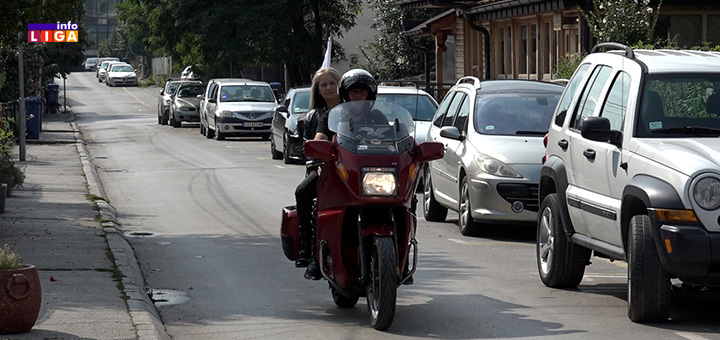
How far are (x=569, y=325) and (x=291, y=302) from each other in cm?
222

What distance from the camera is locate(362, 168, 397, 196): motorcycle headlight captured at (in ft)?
26.2

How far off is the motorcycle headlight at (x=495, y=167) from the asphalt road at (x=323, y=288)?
73cm

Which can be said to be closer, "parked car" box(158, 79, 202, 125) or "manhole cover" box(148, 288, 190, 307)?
"manhole cover" box(148, 288, 190, 307)

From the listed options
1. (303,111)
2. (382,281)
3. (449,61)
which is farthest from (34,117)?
(382,281)

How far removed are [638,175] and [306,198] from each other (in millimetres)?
2278

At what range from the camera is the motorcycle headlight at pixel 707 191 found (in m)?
7.72

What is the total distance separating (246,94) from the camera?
35.4m

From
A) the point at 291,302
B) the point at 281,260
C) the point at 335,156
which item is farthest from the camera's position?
the point at 281,260

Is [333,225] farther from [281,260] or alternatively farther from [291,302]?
[281,260]

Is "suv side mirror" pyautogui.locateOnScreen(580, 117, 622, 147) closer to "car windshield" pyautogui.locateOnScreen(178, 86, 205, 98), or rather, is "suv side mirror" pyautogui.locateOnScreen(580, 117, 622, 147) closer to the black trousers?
the black trousers

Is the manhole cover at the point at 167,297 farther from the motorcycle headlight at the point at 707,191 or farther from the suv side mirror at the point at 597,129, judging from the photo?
the motorcycle headlight at the point at 707,191

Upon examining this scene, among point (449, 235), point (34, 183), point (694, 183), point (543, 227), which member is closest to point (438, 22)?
point (34, 183)

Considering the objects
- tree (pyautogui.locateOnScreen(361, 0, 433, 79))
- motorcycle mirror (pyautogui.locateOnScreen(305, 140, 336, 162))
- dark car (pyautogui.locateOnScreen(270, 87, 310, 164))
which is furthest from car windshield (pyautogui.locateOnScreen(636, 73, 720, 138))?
tree (pyautogui.locateOnScreen(361, 0, 433, 79))

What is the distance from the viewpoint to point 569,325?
839cm
